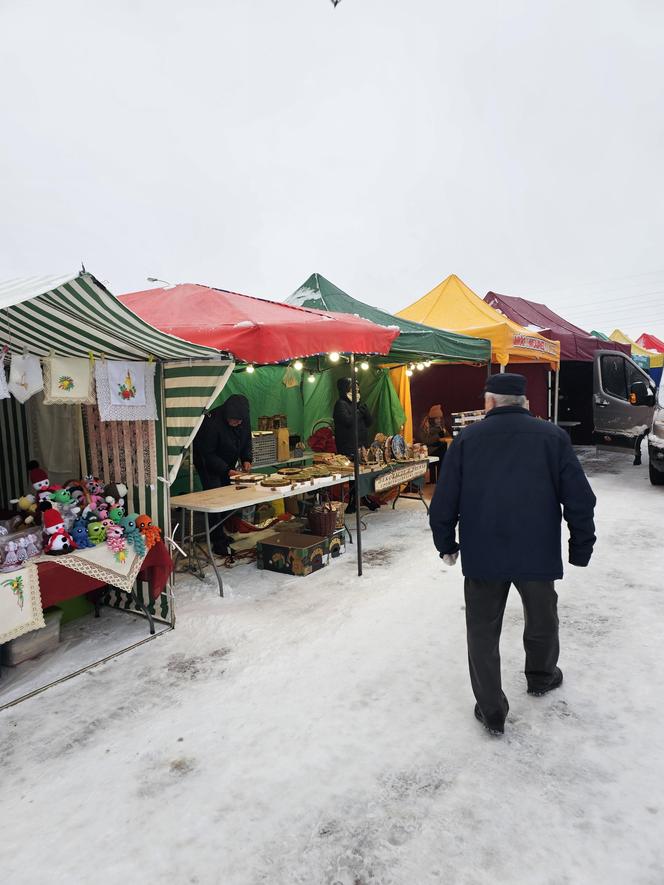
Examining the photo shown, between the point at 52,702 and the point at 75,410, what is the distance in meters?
2.42

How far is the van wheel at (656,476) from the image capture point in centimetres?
916

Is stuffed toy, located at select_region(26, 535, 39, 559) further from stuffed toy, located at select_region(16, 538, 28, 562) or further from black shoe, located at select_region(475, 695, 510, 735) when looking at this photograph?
black shoe, located at select_region(475, 695, 510, 735)

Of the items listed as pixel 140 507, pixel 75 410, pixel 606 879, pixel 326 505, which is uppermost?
pixel 75 410

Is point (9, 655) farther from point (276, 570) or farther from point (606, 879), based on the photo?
point (606, 879)

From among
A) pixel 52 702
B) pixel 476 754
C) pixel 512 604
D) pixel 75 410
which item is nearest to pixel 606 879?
pixel 476 754

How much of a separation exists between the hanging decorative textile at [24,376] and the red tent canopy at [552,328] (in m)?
9.89

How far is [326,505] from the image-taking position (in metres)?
6.51

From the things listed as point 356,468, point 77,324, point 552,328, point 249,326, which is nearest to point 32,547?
point 77,324

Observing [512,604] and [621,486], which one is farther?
[621,486]

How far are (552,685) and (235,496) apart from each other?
10.8 feet

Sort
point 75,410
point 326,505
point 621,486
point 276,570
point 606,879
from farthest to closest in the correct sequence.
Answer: point 621,486 → point 326,505 → point 276,570 → point 75,410 → point 606,879

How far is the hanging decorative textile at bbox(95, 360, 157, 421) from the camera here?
12.8ft

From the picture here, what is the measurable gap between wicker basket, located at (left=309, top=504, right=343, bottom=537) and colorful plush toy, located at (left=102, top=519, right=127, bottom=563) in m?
2.67

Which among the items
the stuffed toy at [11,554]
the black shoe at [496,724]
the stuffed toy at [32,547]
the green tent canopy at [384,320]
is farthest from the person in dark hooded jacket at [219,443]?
the black shoe at [496,724]
